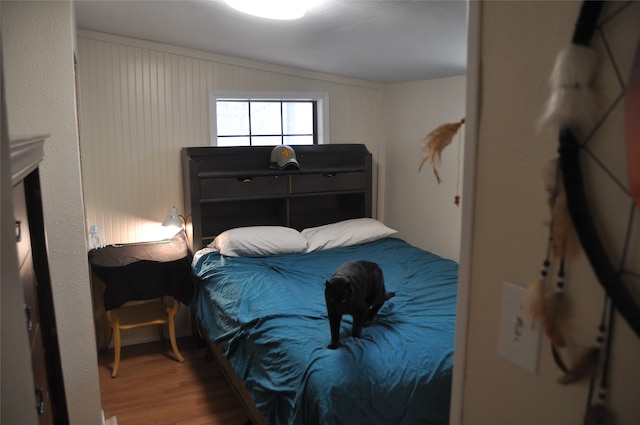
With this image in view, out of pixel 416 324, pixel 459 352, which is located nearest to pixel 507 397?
pixel 459 352

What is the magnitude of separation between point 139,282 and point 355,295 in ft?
6.03

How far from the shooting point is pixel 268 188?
412 cm

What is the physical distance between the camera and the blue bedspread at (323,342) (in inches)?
79.7

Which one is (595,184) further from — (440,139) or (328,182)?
(328,182)

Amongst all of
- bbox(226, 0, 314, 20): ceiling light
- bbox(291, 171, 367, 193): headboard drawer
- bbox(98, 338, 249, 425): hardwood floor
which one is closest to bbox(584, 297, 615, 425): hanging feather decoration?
bbox(226, 0, 314, 20): ceiling light

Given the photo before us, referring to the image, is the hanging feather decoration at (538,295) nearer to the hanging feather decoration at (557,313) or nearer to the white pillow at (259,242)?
the hanging feather decoration at (557,313)

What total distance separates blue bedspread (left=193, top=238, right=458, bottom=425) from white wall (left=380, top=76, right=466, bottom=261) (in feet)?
2.19

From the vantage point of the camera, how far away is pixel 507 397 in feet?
3.01

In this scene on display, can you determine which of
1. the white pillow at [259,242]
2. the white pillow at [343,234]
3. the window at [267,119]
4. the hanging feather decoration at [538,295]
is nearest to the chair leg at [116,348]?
→ the white pillow at [259,242]

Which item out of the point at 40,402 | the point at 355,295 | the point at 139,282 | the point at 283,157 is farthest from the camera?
the point at 283,157

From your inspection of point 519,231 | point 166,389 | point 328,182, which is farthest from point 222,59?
point 519,231

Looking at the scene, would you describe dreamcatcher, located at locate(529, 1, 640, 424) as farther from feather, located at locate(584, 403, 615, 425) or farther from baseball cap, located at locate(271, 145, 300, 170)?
baseball cap, located at locate(271, 145, 300, 170)

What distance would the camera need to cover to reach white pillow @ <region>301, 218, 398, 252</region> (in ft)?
13.3

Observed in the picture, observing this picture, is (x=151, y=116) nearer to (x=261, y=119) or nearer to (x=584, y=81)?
(x=261, y=119)
